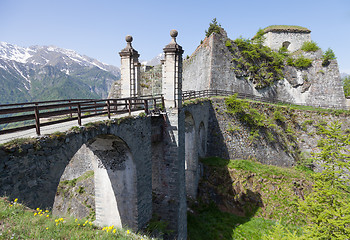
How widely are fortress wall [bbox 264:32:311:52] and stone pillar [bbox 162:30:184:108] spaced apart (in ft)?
104

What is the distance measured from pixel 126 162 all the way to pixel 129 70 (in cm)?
531

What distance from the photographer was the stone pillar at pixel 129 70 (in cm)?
1119

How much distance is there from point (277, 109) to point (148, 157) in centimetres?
1758

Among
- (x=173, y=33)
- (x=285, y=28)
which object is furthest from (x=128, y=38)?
(x=285, y=28)

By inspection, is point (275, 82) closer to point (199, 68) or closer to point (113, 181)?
point (199, 68)

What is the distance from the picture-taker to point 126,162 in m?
8.84

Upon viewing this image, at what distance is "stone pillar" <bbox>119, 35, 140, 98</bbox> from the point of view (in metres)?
11.2

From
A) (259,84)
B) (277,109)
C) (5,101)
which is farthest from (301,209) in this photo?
(5,101)

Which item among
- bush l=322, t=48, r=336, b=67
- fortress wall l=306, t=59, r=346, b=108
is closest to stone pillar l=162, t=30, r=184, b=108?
fortress wall l=306, t=59, r=346, b=108

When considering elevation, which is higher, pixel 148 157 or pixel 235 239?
pixel 148 157

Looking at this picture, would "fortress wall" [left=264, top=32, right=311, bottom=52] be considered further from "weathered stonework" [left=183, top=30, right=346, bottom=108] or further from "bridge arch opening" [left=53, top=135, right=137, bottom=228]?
"bridge arch opening" [left=53, top=135, right=137, bottom=228]

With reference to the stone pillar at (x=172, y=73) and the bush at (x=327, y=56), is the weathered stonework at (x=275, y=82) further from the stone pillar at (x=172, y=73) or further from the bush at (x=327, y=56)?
the stone pillar at (x=172, y=73)

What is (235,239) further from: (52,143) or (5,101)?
(5,101)

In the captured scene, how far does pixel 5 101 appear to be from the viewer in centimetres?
16375
